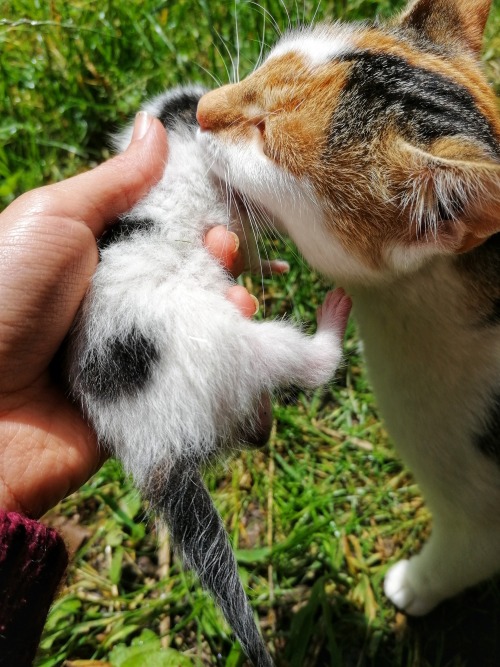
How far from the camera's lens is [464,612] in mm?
1843

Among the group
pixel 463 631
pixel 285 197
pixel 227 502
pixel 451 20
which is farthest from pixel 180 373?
pixel 463 631

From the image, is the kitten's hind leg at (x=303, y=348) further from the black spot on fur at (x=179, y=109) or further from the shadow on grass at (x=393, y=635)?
the shadow on grass at (x=393, y=635)

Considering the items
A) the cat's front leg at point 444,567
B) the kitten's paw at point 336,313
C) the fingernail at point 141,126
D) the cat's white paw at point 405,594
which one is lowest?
the cat's white paw at point 405,594

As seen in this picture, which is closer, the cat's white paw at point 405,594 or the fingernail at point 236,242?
the fingernail at point 236,242

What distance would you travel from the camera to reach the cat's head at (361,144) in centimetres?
115

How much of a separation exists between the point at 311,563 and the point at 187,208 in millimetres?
1188

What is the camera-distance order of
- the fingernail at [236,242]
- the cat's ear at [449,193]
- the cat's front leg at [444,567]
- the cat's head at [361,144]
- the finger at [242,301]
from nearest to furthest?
the cat's ear at [449,193]
the cat's head at [361,144]
the finger at [242,301]
the fingernail at [236,242]
the cat's front leg at [444,567]

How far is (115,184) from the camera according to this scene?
135 centimetres

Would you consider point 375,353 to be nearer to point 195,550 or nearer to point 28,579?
point 195,550

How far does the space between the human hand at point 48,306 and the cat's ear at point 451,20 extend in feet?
2.34

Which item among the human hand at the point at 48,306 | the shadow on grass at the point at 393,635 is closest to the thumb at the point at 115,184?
the human hand at the point at 48,306

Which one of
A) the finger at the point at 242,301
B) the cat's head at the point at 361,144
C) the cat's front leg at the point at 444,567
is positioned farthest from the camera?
the cat's front leg at the point at 444,567

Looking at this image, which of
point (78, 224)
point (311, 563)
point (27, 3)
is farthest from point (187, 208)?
point (27, 3)

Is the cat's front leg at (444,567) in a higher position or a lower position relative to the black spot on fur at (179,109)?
lower
